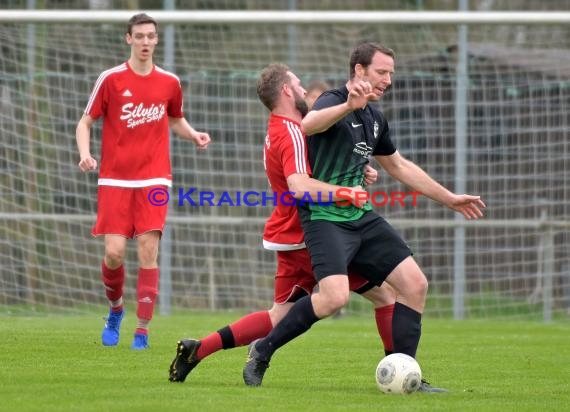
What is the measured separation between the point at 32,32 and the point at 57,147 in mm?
1366

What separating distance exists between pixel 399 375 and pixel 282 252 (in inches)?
44.0

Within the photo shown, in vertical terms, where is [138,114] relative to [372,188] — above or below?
above

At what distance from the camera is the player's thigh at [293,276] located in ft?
23.9

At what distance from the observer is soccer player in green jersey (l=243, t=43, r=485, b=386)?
22.1 ft

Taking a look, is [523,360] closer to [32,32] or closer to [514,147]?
[514,147]

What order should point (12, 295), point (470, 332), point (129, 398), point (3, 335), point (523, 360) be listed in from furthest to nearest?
1. point (12, 295)
2. point (470, 332)
3. point (3, 335)
4. point (523, 360)
5. point (129, 398)

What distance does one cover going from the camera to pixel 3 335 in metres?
9.84

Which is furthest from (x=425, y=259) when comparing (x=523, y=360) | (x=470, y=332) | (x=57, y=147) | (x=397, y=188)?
(x=523, y=360)

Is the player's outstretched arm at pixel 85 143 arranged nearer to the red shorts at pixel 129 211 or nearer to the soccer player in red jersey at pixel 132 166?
the soccer player in red jersey at pixel 132 166

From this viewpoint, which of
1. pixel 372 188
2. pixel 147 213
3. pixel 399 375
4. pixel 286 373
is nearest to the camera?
pixel 399 375

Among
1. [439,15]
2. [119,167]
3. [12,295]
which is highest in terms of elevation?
[439,15]

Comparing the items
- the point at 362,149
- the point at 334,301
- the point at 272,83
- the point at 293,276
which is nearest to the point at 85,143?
the point at 272,83

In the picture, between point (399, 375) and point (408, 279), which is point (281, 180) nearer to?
point (408, 279)

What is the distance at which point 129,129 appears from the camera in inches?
364
